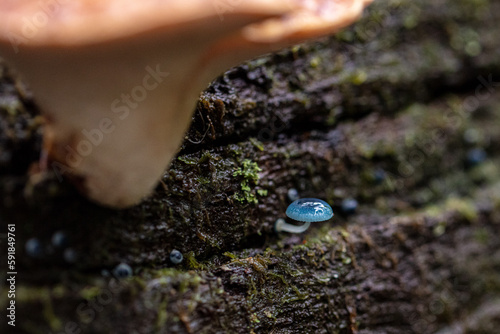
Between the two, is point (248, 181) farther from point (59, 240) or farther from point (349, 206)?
point (59, 240)

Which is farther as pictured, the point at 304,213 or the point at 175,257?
the point at 304,213

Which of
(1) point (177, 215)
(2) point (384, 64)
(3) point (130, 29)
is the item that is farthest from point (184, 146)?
(2) point (384, 64)

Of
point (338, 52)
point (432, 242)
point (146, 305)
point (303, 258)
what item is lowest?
point (146, 305)

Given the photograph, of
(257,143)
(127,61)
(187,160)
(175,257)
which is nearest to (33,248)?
(175,257)

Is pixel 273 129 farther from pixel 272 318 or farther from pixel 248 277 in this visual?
pixel 272 318

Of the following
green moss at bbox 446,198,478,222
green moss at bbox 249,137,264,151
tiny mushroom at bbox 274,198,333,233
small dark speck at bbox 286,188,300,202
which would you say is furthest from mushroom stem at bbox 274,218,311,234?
green moss at bbox 446,198,478,222

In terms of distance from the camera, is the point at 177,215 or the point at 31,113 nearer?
the point at 31,113

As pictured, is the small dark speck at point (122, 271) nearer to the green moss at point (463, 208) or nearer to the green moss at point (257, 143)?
the green moss at point (257, 143)

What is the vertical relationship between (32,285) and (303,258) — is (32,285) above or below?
below
